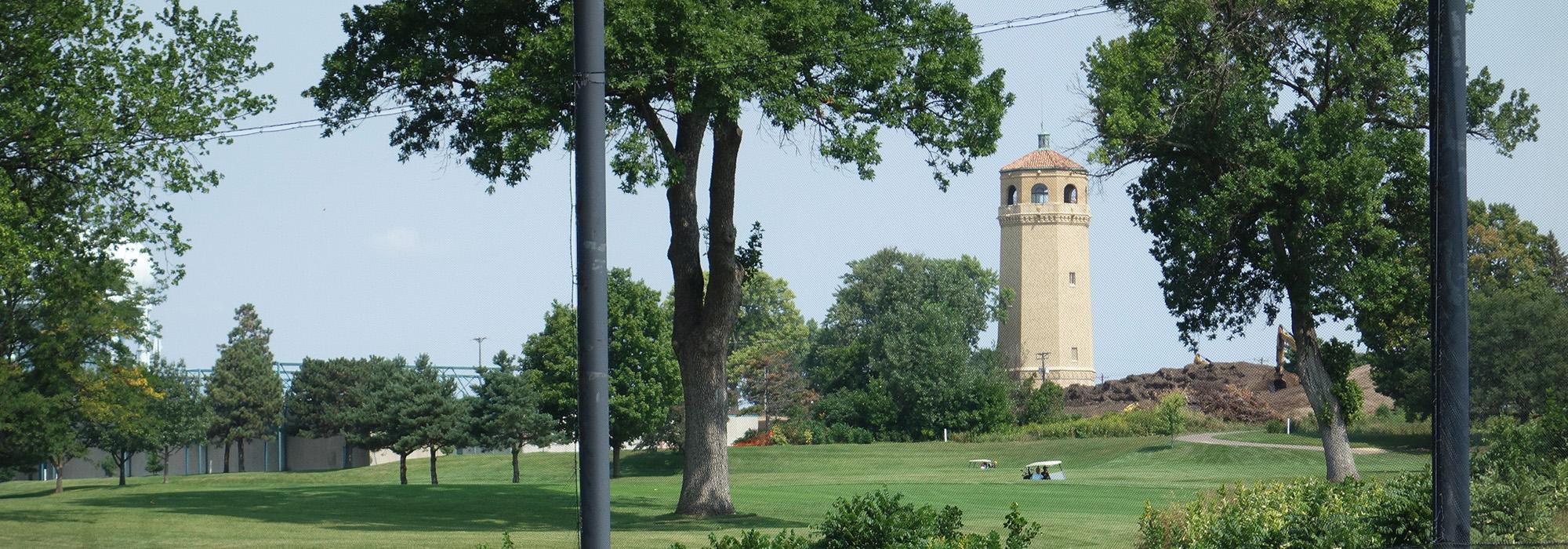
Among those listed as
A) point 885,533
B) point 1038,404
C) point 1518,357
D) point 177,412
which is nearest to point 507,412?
point 177,412

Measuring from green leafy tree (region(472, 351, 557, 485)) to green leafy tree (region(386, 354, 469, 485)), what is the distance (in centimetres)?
65

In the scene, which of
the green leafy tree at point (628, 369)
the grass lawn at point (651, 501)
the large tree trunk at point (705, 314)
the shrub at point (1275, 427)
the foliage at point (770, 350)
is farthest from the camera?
the foliage at point (770, 350)

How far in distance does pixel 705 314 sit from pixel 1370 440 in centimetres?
2123

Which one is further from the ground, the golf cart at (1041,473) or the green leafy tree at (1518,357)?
the green leafy tree at (1518,357)

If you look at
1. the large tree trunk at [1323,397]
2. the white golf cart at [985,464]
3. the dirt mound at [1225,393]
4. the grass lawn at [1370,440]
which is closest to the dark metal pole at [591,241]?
the large tree trunk at [1323,397]

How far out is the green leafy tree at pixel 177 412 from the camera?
41188 mm

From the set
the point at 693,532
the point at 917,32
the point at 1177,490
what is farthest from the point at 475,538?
the point at 1177,490

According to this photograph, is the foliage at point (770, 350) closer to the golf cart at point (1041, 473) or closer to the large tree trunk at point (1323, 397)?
the golf cart at point (1041, 473)

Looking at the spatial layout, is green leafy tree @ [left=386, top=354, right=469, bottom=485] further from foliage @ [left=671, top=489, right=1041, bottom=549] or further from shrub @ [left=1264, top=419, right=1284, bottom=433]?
foliage @ [left=671, top=489, right=1041, bottom=549]

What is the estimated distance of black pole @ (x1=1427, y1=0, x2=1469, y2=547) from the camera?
816cm

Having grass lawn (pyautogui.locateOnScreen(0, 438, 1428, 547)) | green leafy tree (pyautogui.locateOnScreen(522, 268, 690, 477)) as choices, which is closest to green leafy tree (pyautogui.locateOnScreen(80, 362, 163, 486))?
grass lawn (pyautogui.locateOnScreen(0, 438, 1428, 547))

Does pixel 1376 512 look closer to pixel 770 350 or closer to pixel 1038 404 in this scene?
pixel 1038 404

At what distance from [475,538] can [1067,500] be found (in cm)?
1058

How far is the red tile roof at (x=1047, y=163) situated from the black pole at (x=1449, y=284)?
1016cm
